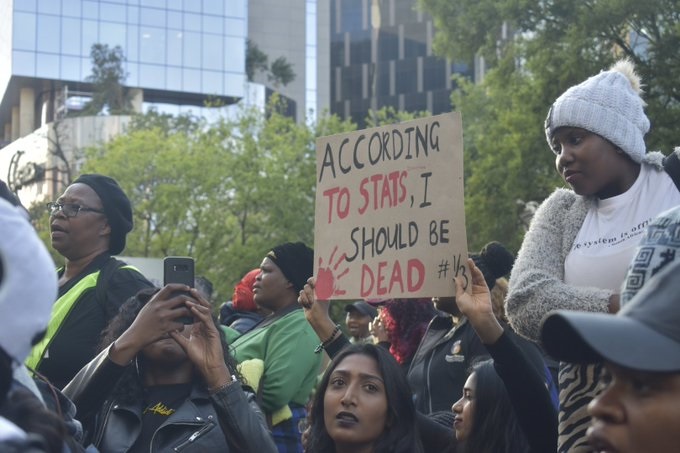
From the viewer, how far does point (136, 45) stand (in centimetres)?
7662

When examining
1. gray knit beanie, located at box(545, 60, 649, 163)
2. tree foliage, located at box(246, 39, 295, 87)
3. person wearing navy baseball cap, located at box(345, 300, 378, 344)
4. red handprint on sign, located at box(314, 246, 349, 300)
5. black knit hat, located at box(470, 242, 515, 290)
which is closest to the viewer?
gray knit beanie, located at box(545, 60, 649, 163)

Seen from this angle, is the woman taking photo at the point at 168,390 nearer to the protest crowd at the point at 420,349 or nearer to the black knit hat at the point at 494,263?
the protest crowd at the point at 420,349

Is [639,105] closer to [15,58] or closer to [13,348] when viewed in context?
[13,348]

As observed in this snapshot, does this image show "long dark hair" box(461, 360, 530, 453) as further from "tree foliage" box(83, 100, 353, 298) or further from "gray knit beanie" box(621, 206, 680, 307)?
"tree foliage" box(83, 100, 353, 298)

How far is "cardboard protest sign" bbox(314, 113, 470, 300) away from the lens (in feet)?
16.7

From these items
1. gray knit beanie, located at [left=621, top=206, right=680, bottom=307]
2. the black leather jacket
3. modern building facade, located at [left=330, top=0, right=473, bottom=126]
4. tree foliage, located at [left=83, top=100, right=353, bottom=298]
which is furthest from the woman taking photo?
modern building facade, located at [left=330, top=0, right=473, bottom=126]

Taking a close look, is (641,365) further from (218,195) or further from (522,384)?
(218,195)

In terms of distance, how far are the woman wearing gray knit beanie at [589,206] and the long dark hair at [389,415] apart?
3.35ft

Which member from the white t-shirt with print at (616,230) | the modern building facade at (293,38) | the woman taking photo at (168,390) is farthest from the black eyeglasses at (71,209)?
the modern building facade at (293,38)

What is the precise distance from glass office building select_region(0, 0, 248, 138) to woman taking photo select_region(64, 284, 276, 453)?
66948 millimetres

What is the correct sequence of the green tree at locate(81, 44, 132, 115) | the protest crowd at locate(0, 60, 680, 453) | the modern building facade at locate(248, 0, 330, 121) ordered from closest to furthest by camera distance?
1. the protest crowd at locate(0, 60, 680, 453)
2. the green tree at locate(81, 44, 132, 115)
3. the modern building facade at locate(248, 0, 330, 121)

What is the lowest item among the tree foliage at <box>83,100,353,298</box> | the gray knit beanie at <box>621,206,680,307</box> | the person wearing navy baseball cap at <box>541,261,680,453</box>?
the person wearing navy baseball cap at <box>541,261,680,453</box>

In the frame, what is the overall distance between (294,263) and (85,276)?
1.83 meters

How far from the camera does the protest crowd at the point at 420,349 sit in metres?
2.31
